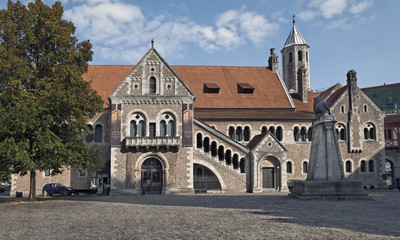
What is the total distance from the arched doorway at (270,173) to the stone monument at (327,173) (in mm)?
13273

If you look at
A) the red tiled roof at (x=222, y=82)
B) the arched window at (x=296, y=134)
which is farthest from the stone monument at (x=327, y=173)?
the red tiled roof at (x=222, y=82)

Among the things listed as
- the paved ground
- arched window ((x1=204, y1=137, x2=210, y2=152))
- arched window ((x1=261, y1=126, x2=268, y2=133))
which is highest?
arched window ((x1=261, y1=126, x2=268, y2=133))

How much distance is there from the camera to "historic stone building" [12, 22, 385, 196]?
34812 mm

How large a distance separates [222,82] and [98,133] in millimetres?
15699

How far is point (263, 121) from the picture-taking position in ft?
136

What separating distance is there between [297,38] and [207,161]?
3208 cm

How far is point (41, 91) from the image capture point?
24047mm

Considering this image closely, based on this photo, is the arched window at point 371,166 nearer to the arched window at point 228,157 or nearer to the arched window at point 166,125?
the arched window at point 228,157

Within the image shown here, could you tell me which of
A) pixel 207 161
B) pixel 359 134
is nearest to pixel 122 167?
pixel 207 161

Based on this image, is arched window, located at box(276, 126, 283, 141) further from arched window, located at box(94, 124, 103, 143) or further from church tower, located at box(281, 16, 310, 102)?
arched window, located at box(94, 124, 103, 143)

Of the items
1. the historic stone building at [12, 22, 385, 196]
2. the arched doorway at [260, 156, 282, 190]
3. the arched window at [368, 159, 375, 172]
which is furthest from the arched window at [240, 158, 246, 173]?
the arched window at [368, 159, 375, 172]

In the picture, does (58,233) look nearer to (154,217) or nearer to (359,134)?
(154,217)

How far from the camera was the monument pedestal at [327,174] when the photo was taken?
23.5 meters

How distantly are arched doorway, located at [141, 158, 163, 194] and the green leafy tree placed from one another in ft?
28.3
